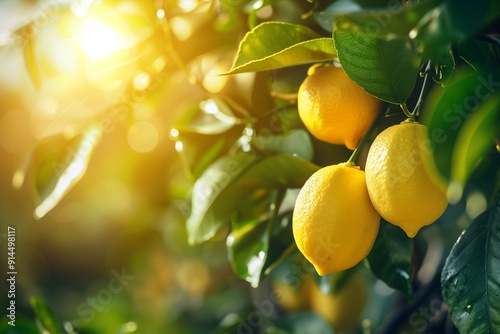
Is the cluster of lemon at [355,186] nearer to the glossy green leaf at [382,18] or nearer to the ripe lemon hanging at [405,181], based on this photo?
the ripe lemon hanging at [405,181]

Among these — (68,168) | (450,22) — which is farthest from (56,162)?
(450,22)

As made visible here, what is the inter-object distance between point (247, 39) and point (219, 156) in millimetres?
328

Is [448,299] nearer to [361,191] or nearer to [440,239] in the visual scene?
[361,191]

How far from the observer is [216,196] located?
0.80 metres

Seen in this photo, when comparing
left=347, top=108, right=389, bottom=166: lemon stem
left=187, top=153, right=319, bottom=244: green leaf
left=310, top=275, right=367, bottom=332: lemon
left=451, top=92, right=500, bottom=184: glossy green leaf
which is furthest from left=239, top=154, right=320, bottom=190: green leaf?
left=310, top=275, right=367, bottom=332: lemon

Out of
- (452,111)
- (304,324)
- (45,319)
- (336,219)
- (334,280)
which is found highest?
(452,111)

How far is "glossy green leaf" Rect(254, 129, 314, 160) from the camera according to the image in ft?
2.64

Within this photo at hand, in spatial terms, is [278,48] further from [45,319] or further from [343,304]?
[343,304]

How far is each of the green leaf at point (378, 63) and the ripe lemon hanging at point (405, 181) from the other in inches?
1.8

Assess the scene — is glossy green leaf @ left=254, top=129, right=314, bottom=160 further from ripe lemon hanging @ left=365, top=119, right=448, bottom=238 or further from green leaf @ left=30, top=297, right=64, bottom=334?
green leaf @ left=30, top=297, right=64, bottom=334

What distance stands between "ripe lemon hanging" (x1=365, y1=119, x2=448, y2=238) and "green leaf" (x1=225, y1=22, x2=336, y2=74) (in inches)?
4.9

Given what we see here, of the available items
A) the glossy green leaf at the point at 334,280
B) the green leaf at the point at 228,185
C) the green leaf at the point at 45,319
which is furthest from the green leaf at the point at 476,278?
the green leaf at the point at 45,319

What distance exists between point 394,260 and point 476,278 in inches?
5.7

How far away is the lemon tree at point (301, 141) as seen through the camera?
20.4 inches
